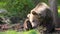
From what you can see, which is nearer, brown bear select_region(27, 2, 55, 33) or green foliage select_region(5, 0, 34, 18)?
brown bear select_region(27, 2, 55, 33)

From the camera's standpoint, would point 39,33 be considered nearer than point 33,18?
Yes

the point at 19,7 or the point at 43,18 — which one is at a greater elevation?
the point at 19,7

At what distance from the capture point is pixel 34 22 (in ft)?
26.7

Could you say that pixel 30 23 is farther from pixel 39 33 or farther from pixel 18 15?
pixel 18 15

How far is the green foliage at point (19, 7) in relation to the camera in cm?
1248

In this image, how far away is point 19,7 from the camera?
40.8 feet

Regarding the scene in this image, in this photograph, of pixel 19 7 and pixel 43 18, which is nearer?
pixel 43 18

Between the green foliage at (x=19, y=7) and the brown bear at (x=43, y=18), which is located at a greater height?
the green foliage at (x=19, y=7)

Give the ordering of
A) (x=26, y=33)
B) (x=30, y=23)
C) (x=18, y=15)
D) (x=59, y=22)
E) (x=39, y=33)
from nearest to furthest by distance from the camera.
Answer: (x=39, y=33)
(x=26, y=33)
(x=30, y=23)
(x=59, y=22)
(x=18, y=15)

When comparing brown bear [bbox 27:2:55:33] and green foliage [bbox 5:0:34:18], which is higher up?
green foliage [bbox 5:0:34:18]

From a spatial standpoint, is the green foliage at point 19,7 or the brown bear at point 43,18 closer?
the brown bear at point 43,18

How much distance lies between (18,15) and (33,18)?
439 centimetres

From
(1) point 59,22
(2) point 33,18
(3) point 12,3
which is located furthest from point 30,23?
(3) point 12,3

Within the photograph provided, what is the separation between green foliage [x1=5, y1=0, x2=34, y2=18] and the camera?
492 inches
